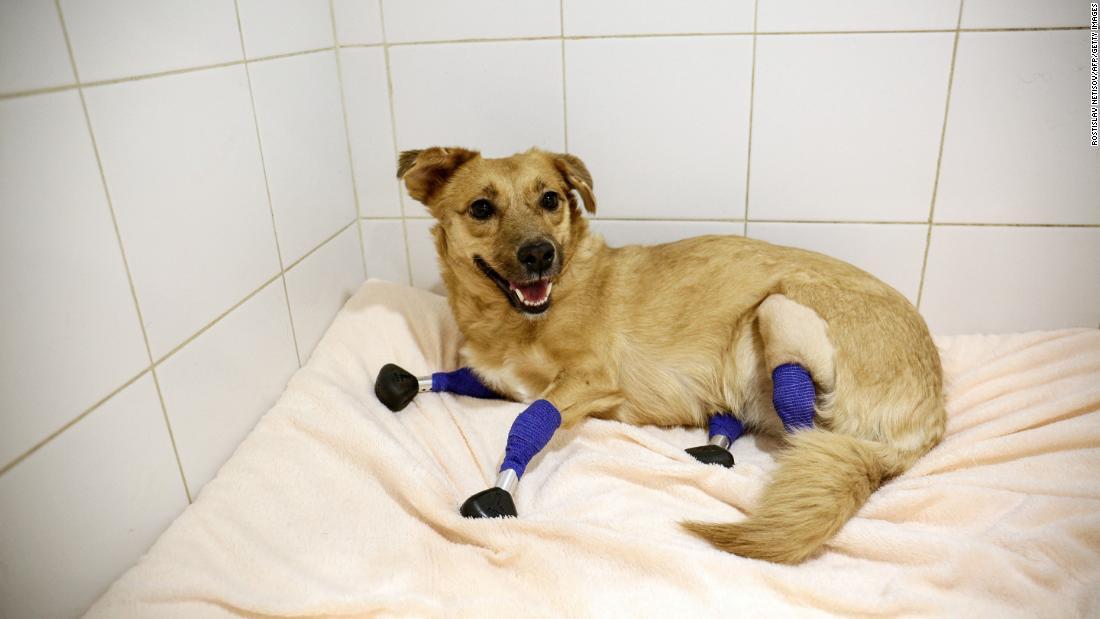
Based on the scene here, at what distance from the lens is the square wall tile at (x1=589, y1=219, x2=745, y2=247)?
2207mm

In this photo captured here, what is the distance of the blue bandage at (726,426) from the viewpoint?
187 cm

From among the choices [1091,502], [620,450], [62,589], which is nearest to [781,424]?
[620,450]

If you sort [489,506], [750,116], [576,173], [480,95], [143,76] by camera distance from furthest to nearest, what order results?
[480,95]
[750,116]
[576,173]
[489,506]
[143,76]

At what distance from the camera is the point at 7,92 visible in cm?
107

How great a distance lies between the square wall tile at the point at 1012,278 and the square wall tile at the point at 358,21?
1.96 metres

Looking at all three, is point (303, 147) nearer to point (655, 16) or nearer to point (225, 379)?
point (225, 379)

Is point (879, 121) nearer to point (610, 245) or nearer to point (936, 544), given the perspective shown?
point (610, 245)

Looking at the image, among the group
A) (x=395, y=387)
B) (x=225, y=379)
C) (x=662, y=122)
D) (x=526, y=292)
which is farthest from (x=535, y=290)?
(x=225, y=379)

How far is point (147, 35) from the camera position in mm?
1372

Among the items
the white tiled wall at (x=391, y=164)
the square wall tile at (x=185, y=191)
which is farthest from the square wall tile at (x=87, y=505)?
the square wall tile at (x=185, y=191)

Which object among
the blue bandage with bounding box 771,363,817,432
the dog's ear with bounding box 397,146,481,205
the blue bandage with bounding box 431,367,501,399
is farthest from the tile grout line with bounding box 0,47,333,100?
the blue bandage with bounding box 771,363,817,432

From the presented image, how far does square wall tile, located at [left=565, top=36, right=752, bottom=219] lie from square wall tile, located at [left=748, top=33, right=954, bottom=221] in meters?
0.07

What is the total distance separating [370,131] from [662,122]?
1010mm

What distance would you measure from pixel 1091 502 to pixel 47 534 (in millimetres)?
2050
